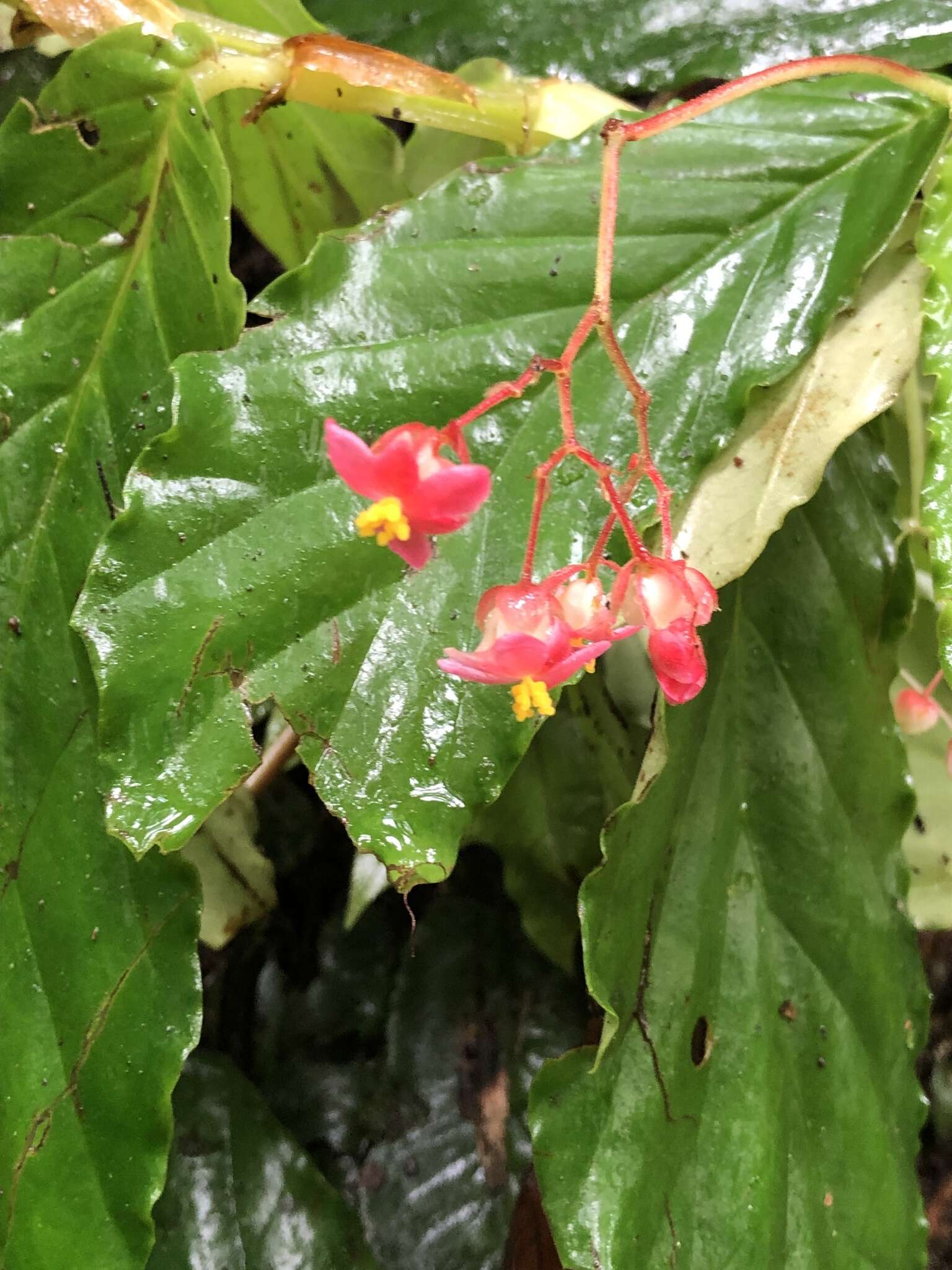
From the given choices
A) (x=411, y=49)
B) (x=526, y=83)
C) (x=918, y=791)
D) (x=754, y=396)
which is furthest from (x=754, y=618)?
(x=411, y=49)

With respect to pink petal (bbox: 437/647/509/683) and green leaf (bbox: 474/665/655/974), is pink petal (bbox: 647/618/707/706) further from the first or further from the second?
green leaf (bbox: 474/665/655/974)

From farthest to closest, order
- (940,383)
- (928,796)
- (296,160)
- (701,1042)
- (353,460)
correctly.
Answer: (928,796)
(296,160)
(701,1042)
(940,383)
(353,460)

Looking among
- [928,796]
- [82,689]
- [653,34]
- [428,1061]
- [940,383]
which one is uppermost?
[653,34]

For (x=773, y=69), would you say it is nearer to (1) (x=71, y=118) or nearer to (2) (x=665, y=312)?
(2) (x=665, y=312)

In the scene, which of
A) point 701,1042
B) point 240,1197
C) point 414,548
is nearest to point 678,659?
point 414,548

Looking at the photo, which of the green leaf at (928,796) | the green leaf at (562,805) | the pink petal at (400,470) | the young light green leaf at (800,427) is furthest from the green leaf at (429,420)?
the green leaf at (928,796)

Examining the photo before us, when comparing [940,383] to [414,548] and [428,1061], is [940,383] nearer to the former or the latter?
[414,548]

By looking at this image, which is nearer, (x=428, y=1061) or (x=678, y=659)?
(x=678, y=659)
